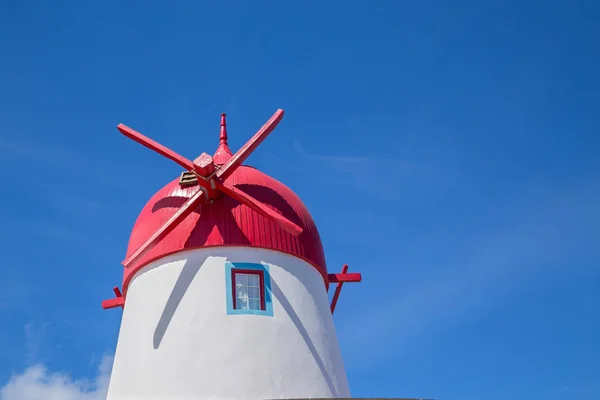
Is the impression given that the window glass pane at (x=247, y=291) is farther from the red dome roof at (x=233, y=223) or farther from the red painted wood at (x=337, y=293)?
the red painted wood at (x=337, y=293)

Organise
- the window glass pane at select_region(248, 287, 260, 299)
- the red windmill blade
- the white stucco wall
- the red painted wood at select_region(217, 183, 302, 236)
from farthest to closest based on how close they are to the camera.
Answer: the red windmill blade
the red painted wood at select_region(217, 183, 302, 236)
the window glass pane at select_region(248, 287, 260, 299)
the white stucco wall

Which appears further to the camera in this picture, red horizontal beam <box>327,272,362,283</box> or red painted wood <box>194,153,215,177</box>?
red horizontal beam <box>327,272,362,283</box>

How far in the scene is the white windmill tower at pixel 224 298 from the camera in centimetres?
1173

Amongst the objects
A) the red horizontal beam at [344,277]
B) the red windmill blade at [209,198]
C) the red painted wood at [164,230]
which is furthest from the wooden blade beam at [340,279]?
the red painted wood at [164,230]

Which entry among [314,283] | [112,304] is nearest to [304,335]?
[314,283]

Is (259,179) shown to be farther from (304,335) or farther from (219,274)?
(304,335)

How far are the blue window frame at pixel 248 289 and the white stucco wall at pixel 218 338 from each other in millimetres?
111

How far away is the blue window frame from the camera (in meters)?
12.3

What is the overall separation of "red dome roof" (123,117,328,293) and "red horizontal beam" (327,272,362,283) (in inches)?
22.2

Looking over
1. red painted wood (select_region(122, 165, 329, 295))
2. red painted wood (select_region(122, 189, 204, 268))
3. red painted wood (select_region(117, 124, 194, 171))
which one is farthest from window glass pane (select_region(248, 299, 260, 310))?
red painted wood (select_region(117, 124, 194, 171))

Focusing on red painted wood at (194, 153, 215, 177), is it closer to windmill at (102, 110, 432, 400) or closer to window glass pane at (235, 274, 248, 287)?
windmill at (102, 110, 432, 400)

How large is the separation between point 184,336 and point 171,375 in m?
0.72

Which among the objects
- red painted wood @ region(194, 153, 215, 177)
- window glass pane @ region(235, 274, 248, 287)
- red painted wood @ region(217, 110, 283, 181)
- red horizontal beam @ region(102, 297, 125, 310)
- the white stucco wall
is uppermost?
red painted wood @ region(217, 110, 283, 181)

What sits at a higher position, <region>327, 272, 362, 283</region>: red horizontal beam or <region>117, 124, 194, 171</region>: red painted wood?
<region>117, 124, 194, 171</region>: red painted wood
